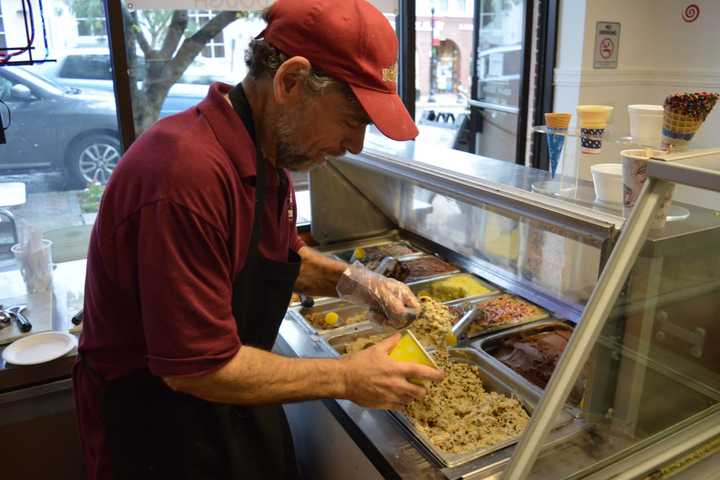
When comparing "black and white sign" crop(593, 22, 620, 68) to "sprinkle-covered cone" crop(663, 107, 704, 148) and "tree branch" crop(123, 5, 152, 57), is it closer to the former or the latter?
"tree branch" crop(123, 5, 152, 57)

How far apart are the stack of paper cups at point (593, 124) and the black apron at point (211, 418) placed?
2.56 feet

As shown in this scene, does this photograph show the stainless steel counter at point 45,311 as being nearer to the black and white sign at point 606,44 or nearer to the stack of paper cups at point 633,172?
the stack of paper cups at point 633,172

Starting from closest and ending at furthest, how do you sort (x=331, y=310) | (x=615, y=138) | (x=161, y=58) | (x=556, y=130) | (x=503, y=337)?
(x=615, y=138) < (x=556, y=130) < (x=503, y=337) < (x=331, y=310) < (x=161, y=58)

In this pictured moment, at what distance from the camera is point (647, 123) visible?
1458 millimetres

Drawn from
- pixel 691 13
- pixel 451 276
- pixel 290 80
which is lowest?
pixel 451 276

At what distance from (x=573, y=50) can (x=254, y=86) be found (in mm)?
3454

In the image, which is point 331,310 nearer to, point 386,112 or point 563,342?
point 563,342

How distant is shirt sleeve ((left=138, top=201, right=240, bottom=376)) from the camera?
1031 mm

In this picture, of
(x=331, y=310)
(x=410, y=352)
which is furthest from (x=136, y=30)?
(x=410, y=352)

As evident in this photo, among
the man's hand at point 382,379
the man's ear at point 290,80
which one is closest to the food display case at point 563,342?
the man's hand at point 382,379

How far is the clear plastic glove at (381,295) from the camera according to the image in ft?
5.31

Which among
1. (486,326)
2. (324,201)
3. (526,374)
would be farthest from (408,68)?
(526,374)

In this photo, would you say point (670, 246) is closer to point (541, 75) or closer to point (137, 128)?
point (137, 128)

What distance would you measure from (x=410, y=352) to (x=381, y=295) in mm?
405
